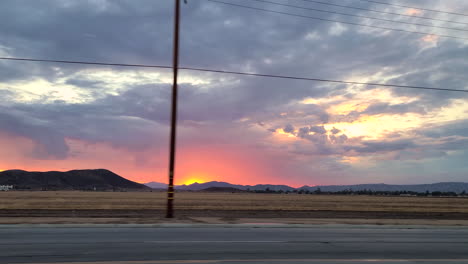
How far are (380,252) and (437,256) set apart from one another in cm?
161

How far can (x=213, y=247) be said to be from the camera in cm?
A: 1244

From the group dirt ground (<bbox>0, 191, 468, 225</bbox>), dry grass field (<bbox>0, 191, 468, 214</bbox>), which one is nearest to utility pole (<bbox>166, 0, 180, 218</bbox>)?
dirt ground (<bbox>0, 191, 468, 225</bbox>)

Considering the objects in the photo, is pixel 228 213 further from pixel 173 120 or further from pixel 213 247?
pixel 213 247

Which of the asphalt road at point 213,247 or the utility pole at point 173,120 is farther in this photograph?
the utility pole at point 173,120

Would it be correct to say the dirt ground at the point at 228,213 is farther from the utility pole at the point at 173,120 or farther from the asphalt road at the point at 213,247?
the asphalt road at the point at 213,247

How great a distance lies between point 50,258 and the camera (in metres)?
10.4

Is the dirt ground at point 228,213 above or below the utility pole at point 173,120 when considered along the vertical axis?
below

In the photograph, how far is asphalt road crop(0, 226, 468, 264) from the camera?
10.7 m

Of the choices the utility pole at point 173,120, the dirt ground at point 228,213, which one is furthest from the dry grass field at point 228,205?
the utility pole at point 173,120

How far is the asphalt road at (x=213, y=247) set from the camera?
35.0 feet

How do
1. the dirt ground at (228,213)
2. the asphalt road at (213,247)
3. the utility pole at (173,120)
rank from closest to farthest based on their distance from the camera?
the asphalt road at (213,247), the utility pole at (173,120), the dirt ground at (228,213)

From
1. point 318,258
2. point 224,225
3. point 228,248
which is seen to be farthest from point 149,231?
point 318,258

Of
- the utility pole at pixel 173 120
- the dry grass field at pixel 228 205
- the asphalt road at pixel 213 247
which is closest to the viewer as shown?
the asphalt road at pixel 213 247

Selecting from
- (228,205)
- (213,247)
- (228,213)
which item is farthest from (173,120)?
(228,205)
